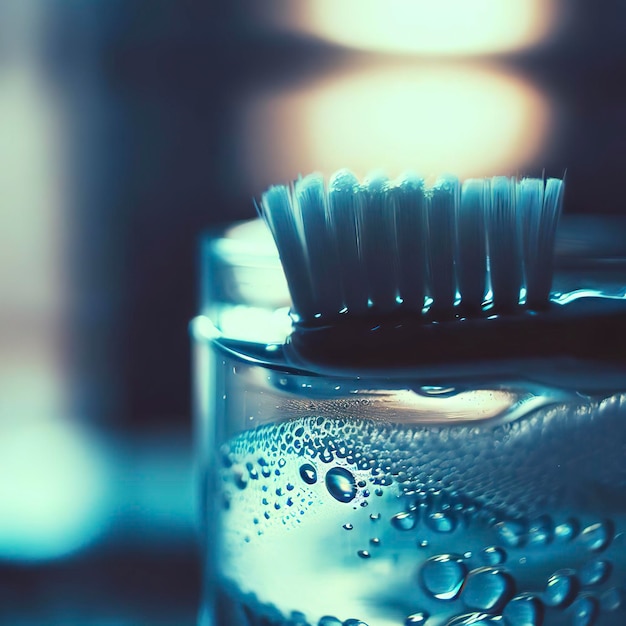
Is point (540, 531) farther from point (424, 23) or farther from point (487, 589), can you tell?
point (424, 23)

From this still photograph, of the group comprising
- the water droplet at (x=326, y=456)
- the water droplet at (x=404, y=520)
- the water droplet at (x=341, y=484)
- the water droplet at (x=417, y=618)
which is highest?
the water droplet at (x=326, y=456)

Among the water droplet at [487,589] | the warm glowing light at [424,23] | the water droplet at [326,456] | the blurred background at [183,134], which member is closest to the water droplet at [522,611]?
the water droplet at [487,589]

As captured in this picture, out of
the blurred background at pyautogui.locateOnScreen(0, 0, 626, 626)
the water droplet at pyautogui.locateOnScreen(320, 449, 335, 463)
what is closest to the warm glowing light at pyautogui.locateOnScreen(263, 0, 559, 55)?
the blurred background at pyautogui.locateOnScreen(0, 0, 626, 626)

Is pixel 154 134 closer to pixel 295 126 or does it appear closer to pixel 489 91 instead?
pixel 295 126

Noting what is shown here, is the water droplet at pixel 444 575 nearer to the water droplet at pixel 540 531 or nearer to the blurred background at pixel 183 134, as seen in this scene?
the water droplet at pixel 540 531

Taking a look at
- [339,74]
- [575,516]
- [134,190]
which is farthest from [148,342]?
[575,516]

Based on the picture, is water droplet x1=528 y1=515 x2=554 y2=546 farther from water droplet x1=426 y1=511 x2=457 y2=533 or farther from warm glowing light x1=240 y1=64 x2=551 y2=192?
warm glowing light x1=240 y1=64 x2=551 y2=192
